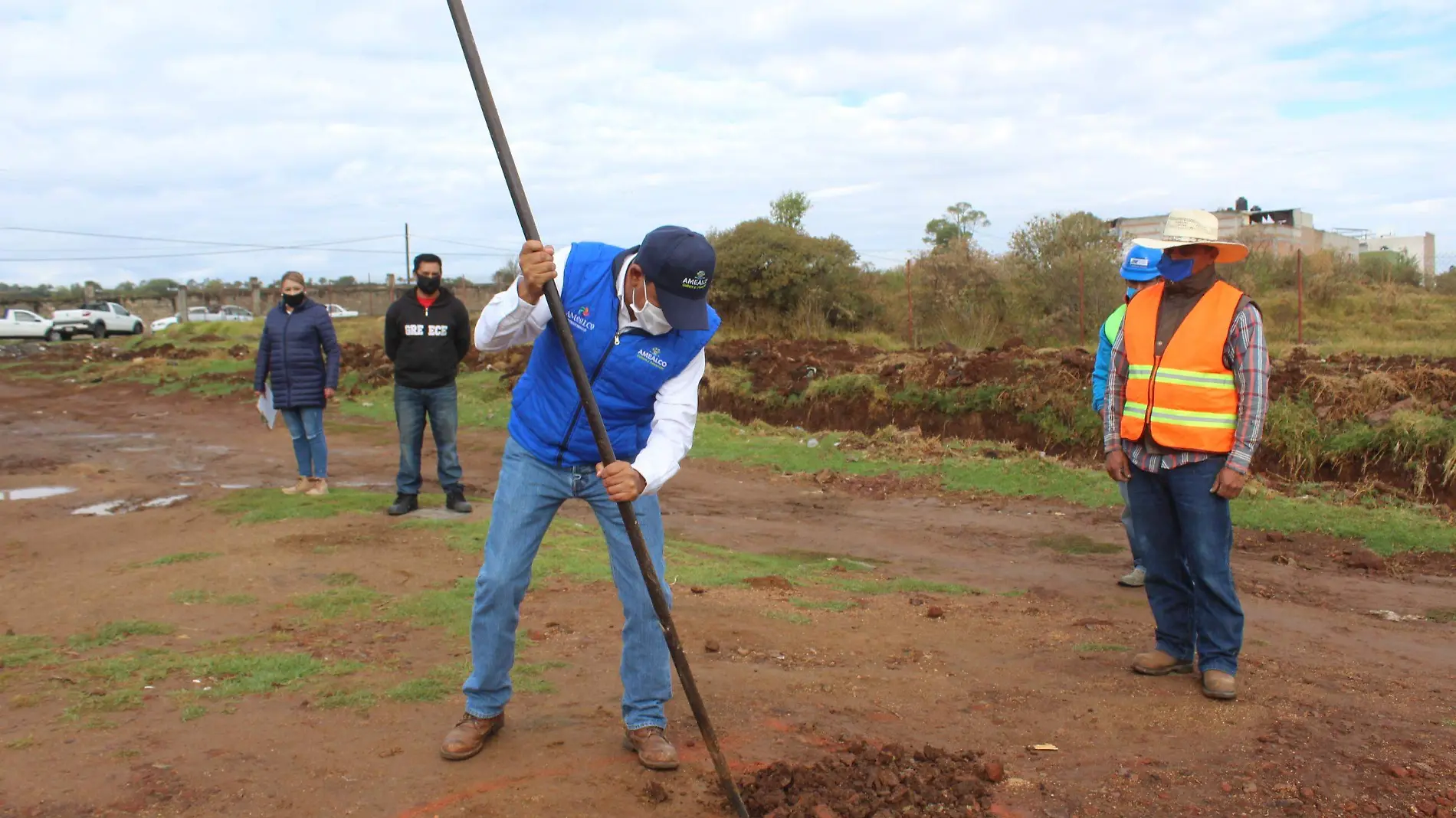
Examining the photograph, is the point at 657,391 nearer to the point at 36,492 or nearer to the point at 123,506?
the point at 123,506

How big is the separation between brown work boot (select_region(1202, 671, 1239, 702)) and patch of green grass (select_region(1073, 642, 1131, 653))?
675 millimetres

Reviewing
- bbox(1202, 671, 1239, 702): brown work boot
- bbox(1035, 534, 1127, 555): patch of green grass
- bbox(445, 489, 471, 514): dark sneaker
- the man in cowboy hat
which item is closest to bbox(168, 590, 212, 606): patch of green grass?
bbox(445, 489, 471, 514): dark sneaker

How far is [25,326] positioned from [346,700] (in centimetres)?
4251

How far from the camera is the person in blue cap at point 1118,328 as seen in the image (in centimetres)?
680

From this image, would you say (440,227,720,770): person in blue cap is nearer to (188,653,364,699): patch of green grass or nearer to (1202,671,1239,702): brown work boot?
(188,653,364,699): patch of green grass

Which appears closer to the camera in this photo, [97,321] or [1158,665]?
[1158,665]

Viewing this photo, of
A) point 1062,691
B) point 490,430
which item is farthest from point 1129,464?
point 490,430

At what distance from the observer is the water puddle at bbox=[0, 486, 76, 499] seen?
35.0 feet

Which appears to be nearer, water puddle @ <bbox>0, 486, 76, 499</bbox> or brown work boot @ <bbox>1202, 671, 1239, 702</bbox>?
brown work boot @ <bbox>1202, 671, 1239, 702</bbox>

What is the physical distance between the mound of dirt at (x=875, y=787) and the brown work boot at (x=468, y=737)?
0.95 m

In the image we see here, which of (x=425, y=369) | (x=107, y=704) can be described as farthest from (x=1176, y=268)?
(x=425, y=369)

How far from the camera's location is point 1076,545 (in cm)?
891

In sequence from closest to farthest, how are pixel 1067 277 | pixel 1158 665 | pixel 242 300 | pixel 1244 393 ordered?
pixel 1244 393 → pixel 1158 665 → pixel 1067 277 → pixel 242 300

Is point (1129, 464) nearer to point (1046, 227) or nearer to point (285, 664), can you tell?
point (285, 664)
